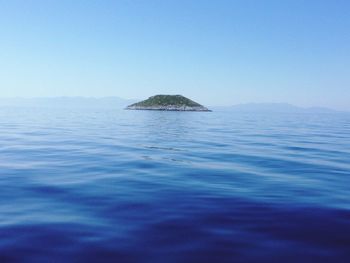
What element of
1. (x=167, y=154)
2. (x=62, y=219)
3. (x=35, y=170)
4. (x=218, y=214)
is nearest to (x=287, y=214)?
(x=218, y=214)

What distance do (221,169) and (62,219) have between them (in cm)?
746

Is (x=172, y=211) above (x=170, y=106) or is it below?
below

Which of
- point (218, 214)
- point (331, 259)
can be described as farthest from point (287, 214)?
point (331, 259)

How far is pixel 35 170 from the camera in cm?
1197

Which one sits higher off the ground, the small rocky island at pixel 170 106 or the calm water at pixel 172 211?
the small rocky island at pixel 170 106

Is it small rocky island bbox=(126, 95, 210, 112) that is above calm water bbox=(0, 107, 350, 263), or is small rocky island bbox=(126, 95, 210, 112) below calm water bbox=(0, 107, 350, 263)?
above

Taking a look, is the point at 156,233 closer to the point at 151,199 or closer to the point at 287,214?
the point at 151,199

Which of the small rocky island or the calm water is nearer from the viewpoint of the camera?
the calm water

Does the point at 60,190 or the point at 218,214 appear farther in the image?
the point at 60,190

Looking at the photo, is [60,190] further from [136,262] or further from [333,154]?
[333,154]

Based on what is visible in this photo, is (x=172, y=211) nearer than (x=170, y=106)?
Yes

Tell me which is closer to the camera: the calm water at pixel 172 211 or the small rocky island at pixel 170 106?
the calm water at pixel 172 211

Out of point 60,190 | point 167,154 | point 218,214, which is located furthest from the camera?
point 167,154

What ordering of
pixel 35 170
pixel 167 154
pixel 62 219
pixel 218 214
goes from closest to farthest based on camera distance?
pixel 62 219, pixel 218 214, pixel 35 170, pixel 167 154
